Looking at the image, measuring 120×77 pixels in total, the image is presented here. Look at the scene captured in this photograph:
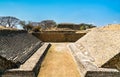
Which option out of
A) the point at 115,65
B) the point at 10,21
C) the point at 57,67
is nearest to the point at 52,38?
the point at 57,67

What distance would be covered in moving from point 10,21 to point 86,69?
50686mm

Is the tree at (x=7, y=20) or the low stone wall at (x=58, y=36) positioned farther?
the tree at (x=7, y=20)

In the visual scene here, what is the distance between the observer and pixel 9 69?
27.4 feet

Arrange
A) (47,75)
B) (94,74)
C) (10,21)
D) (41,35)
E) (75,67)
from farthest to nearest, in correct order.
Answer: (10,21) → (41,35) → (75,67) → (47,75) → (94,74)

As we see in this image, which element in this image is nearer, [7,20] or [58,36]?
[58,36]

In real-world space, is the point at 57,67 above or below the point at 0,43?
below

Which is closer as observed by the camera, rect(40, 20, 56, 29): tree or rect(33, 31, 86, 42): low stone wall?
rect(33, 31, 86, 42): low stone wall

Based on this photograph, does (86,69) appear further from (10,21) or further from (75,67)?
(10,21)

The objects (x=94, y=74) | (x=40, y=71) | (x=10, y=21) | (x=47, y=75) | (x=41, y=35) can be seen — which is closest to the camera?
(x=94, y=74)

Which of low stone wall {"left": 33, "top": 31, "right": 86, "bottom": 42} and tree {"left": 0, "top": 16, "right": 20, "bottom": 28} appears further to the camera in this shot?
tree {"left": 0, "top": 16, "right": 20, "bottom": 28}

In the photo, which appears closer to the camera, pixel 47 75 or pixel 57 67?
pixel 47 75

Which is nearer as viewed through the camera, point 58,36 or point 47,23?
point 58,36

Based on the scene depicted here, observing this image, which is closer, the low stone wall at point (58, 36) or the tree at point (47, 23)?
the low stone wall at point (58, 36)

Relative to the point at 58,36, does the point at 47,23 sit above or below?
above
